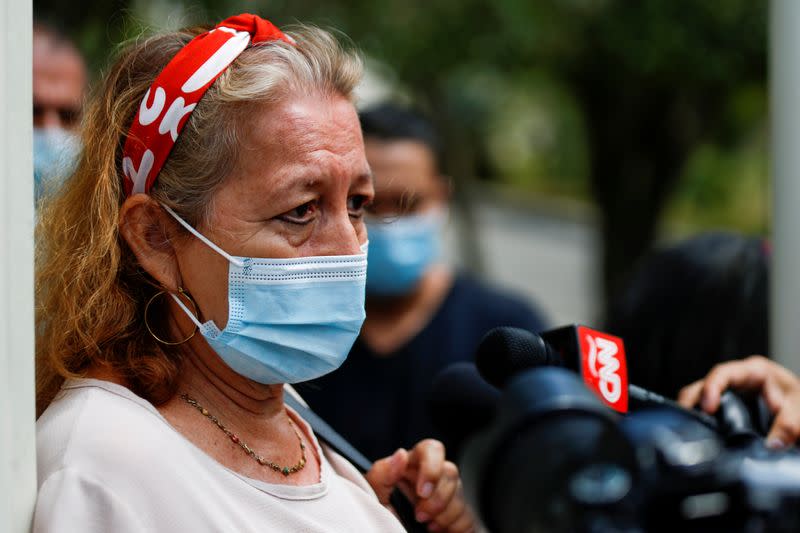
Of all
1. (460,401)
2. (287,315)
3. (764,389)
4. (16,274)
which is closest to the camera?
(16,274)

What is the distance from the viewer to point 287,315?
196 cm

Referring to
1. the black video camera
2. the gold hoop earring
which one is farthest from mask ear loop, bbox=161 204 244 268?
the black video camera

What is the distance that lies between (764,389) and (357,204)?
0.99 metres

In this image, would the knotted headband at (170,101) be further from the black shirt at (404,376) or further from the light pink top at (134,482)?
the black shirt at (404,376)

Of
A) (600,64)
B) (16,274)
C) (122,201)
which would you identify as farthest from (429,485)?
(600,64)

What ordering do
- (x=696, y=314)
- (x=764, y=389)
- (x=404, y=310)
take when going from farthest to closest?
(x=404, y=310), (x=696, y=314), (x=764, y=389)

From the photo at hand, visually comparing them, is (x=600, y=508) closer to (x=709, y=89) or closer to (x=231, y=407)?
(x=231, y=407)

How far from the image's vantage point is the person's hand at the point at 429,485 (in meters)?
2.12

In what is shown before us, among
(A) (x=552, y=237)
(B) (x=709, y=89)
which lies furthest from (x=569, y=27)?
(A) (x=552, y=237)

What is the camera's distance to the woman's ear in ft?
6.41

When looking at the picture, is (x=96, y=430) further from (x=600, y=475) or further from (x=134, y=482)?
(x=600, y=475)

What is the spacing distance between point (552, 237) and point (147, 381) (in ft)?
83.2

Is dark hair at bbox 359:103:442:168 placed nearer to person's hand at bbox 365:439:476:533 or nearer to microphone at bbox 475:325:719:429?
person's hand at bbox 365:439:476:533

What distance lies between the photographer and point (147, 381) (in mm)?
1876
